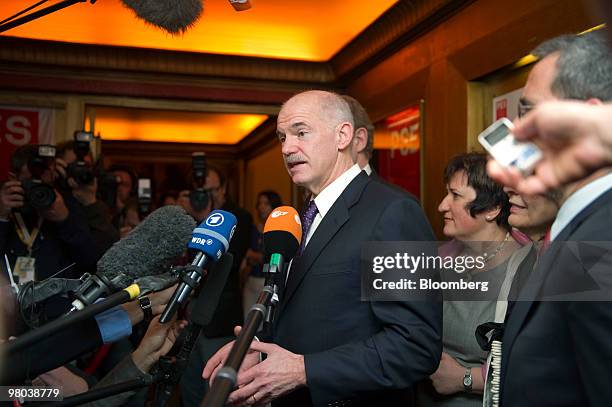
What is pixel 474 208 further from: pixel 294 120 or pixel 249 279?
pixel 249 279

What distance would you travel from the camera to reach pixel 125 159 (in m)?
9.76

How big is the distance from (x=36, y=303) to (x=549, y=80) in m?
1.16

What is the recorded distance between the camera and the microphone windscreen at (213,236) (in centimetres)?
121

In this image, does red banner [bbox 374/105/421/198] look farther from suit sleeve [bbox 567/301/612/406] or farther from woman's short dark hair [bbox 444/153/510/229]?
suit sleeve [bbox 567/301/612/406]

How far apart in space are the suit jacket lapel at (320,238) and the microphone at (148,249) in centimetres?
38

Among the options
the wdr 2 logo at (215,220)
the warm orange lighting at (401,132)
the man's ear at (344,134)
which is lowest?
the wdr 2 logo at (215,220)

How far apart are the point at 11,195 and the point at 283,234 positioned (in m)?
1.67

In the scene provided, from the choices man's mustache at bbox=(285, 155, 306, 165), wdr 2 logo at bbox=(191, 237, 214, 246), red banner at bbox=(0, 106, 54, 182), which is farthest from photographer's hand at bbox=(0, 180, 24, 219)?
red banner at bbox=(0, 106, 54, 182)

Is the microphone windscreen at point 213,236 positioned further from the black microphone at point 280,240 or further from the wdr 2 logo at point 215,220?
the black microphone at point 280,240

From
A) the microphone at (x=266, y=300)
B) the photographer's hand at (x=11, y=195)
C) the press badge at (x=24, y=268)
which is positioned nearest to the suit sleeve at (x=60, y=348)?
the microphone at (x=266, y=300)

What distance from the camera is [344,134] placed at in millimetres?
1847

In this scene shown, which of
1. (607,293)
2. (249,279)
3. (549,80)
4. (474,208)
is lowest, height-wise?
(249,279)

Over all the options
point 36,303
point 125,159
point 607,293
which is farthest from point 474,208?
point 125,159

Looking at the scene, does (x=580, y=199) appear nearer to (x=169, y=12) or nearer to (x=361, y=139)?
(x=169, y=12)
